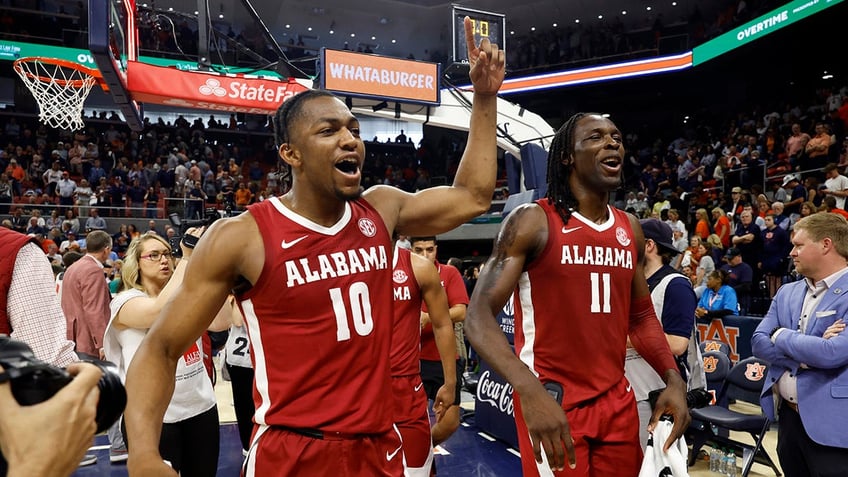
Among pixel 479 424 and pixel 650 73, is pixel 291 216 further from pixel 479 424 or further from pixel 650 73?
pixel 650 73

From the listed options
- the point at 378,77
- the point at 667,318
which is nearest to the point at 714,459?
the point at 667,318

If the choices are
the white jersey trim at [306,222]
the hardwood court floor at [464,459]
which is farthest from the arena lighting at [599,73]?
the white jersey trim at [306,222]

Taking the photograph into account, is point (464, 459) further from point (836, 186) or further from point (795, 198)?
point (795, 198)

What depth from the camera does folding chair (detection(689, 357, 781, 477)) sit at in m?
5.18

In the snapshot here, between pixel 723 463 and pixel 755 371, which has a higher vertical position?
pixel 755 371

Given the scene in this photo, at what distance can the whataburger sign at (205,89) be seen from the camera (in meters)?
7.20

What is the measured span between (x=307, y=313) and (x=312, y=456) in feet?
1.47

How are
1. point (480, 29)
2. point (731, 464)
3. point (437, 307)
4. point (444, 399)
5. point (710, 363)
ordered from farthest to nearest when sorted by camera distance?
1. point (480, 29)
2. point (710, 363)
3. point (731, 464)
4. point (437, 307)
5. point (444, 399)

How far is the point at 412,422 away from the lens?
3.90 meters

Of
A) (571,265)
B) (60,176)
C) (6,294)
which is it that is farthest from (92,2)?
(60,176)

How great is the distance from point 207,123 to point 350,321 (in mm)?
25490

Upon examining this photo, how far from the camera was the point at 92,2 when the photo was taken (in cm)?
569

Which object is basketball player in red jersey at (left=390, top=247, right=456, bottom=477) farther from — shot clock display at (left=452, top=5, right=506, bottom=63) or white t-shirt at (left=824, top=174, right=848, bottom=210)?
white t-shirt at (left=824, top=174, right=848, bottom=210)

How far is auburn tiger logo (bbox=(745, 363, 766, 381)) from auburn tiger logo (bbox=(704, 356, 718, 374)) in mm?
451
